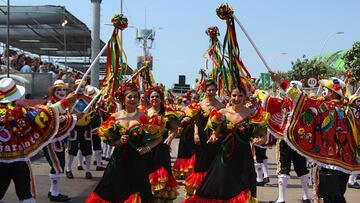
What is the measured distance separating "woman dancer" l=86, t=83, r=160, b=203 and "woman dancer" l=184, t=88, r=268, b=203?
77 centimetres

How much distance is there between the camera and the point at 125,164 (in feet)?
19.2

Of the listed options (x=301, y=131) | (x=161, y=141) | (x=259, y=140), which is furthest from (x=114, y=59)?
(x=301, y=131)

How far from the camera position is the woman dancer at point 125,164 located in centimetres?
577

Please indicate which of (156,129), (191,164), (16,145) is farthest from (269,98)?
(16,145)

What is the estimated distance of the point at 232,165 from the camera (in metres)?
6.30

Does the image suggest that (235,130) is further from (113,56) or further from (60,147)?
(60,147)

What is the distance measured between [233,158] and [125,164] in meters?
1.30

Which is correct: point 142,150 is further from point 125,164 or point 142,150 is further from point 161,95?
point 161,95

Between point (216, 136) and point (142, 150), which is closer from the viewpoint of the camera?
point (142, 150)

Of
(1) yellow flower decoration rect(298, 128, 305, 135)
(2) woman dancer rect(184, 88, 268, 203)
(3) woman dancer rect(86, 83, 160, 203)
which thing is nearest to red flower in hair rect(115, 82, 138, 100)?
(3) woman dancer rect(86, 83, 160, 203)

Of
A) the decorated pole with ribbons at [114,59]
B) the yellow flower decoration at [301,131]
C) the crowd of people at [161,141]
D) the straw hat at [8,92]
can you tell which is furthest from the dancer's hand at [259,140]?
the straw hat at [8,92]

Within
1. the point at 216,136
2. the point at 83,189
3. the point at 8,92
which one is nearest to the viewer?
the point at 8,92

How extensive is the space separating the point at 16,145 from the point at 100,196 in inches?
41.3

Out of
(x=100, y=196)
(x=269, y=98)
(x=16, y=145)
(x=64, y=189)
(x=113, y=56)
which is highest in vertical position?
(x=113, y=56)
